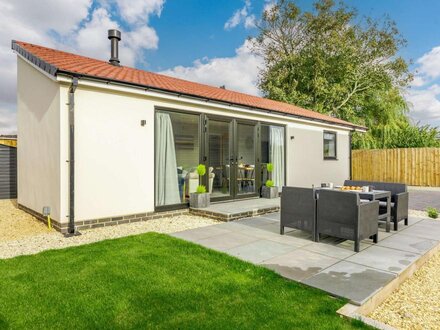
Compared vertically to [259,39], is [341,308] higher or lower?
lower

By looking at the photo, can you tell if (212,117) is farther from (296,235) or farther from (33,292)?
(33,292)

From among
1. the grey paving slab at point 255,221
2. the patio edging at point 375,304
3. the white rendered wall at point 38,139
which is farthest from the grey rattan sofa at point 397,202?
the white rendered wall at point 38,139

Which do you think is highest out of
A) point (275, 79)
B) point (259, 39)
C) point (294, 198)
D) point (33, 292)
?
point (259, 39)

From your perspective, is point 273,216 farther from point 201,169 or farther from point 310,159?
point 310,159

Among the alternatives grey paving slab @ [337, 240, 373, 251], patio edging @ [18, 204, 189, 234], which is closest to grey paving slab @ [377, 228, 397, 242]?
grey paving slab @ [337, 240, 373, 251]

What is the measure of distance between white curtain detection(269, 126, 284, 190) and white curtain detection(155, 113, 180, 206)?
3.97 metres

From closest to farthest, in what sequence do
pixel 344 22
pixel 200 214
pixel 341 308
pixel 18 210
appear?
pixel 341 308 → pixel 200 214 → pixel 18 210 → pixel 344 22

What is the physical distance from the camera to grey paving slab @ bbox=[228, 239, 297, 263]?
4090mm

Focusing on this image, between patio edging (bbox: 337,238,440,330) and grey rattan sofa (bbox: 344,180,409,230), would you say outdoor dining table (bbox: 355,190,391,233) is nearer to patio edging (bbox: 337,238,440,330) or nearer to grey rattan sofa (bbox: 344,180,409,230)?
grey rattan sofa (bbox: 344,180,409,230)

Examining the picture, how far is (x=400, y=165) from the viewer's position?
51.9 ft

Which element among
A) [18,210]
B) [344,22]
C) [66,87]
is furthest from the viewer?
[344,22]

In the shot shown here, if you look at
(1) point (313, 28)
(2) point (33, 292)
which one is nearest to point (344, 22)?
(1) point (313, 28)

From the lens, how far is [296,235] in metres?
5.29

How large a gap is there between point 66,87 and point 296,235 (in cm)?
525
